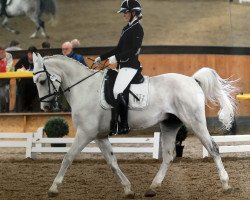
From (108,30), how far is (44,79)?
1092 centimetres

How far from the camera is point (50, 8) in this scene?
23234mm

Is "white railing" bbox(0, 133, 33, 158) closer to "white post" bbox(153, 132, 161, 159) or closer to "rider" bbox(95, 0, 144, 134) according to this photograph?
"white post" bbox(153, 132, 161, 159)

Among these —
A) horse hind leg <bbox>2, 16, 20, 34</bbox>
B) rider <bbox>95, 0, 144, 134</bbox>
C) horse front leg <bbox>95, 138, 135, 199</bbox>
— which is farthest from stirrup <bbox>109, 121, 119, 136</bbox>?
horse hind leg <bbox>2, 16, 20, 34</bbox>

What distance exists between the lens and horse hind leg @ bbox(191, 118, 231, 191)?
12.0 metres

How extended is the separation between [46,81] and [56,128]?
4.86m

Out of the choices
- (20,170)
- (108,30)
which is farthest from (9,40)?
(20,170)

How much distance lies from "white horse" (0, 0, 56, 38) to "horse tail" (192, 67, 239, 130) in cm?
1059

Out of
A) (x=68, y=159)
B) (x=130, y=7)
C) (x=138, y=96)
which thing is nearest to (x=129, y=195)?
(x=68, y=159)

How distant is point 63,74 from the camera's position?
41.5 ft

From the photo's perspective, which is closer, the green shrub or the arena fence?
the arena fence

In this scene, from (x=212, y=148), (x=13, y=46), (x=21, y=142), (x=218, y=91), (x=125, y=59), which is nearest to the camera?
(x=212, y=148)

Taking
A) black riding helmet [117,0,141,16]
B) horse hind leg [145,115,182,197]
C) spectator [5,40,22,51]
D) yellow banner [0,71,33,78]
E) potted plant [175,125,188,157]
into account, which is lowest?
potted plant [175,125,188,157]

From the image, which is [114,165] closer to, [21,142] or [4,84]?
[21,142]

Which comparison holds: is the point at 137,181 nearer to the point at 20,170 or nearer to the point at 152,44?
the point at 20,170
